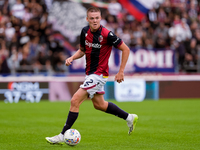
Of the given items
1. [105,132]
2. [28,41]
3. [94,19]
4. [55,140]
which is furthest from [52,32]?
[55,140]

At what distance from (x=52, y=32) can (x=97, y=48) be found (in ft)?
36.7

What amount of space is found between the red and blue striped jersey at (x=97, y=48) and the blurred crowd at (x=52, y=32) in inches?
389

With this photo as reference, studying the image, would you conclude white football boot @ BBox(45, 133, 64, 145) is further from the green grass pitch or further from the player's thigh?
the player's thigh

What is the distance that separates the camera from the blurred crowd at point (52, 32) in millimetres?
16062

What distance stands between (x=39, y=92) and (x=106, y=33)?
10385 millimetres

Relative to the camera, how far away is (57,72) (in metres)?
16.4

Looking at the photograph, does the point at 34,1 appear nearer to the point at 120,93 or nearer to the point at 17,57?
the point at 17,57

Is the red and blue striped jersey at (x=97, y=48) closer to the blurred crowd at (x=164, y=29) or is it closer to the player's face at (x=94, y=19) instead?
the player's face at (x=94, y=19)

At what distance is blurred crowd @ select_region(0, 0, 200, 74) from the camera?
16.1m

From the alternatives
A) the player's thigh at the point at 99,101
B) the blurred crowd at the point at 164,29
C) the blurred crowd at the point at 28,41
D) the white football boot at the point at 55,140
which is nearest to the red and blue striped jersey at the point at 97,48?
the player's thigh at the point at 99,101

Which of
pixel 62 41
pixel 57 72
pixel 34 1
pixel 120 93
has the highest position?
pixel 34 1

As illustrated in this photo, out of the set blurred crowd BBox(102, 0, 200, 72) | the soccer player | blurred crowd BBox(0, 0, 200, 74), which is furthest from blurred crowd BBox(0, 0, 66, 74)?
the soccer player

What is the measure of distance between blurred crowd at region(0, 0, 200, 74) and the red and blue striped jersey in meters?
9.88

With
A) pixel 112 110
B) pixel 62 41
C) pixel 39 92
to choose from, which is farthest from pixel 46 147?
pixel 62 41
